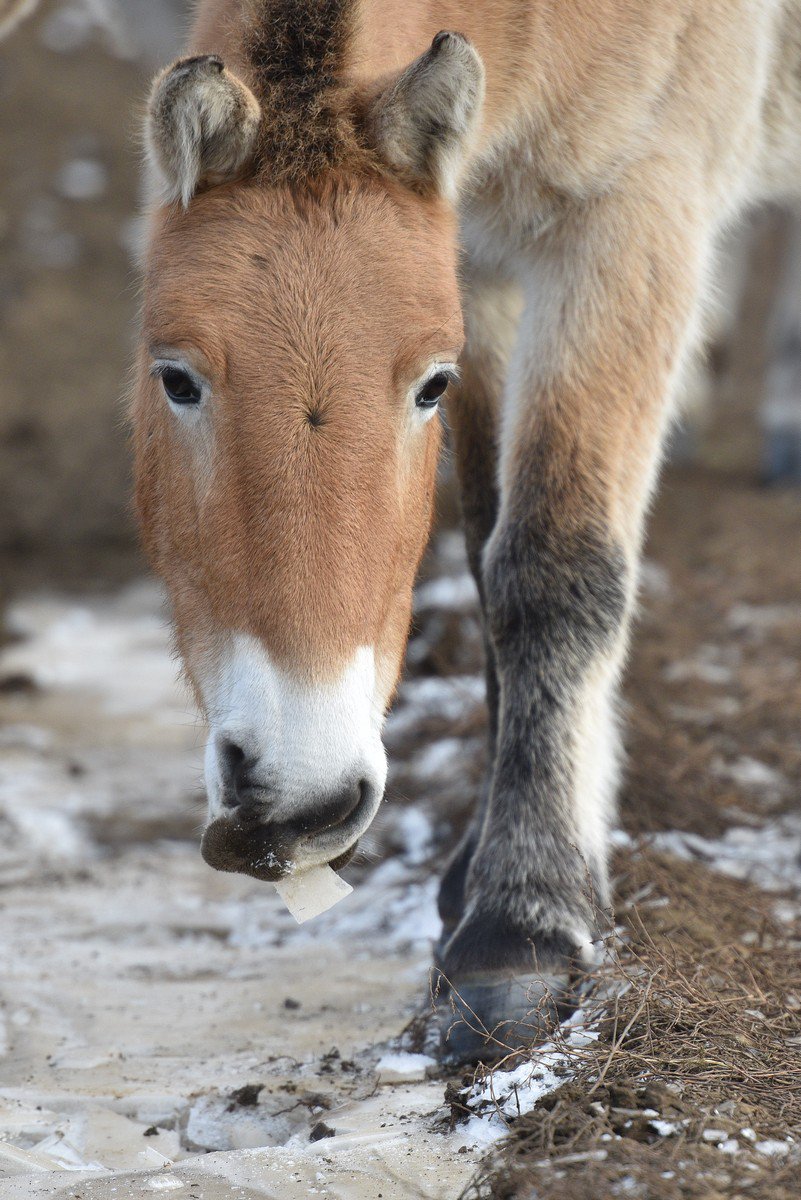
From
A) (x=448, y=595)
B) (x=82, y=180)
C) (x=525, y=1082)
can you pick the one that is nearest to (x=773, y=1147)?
(x=525, y=1082)

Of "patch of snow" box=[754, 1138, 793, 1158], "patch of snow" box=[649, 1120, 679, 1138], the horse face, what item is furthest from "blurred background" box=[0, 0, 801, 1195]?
"patch of snow" box=[754, 1138, 793, 1158]

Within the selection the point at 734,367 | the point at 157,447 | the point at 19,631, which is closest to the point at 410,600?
the point at 157,447

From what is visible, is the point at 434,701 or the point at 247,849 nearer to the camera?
the point at 247,849

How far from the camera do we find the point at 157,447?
9.52 ft

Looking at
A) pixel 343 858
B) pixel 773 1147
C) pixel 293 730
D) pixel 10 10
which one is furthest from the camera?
pixel 10 10

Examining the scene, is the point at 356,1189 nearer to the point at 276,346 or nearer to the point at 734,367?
the point at 276,346

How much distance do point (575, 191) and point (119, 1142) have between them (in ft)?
8.76

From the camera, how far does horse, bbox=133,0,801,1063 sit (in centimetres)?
245

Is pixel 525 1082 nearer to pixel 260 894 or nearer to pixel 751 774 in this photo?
pixel 260 894

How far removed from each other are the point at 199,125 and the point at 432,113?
20.7 inches

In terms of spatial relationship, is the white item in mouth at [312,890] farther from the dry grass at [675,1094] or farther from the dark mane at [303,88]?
the dark mane at [303,88]

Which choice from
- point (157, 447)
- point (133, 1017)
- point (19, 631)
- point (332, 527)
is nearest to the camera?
point (332, 527)

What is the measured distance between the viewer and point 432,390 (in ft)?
9.17

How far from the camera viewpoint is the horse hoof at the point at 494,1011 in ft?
9.53
